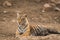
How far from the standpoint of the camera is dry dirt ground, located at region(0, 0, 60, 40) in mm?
7359

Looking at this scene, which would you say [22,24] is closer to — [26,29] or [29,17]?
[26,29]

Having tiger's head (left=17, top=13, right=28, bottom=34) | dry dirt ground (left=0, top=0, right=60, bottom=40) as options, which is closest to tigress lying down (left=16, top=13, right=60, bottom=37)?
tiger's head (left=17, top=13, right=28, bottom=34)

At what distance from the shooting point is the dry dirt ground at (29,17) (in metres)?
7.36

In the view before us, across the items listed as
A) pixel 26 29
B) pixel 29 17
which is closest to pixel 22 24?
pixel 26 29

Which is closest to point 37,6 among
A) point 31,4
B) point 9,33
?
point 31,4

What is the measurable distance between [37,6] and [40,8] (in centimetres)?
32

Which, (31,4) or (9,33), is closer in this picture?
(9,33)

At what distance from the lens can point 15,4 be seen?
34.6ft

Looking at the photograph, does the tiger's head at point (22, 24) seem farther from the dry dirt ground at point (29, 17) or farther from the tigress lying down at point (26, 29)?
the dry dirt ground at point (29, 17)

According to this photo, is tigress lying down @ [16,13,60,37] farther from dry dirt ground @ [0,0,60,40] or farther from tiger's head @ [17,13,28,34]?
dry dirt ground @ [0,0,60,40]

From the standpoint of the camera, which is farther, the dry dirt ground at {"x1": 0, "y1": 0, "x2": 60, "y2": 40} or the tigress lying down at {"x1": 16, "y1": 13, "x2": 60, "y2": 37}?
the dry dirt ground at {"x1": 0, "y1": 0, "x2": 60, "y2": 40}

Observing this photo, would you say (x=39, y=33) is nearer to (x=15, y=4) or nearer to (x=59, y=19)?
(x=59, y=19)

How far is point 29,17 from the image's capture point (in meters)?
9.16

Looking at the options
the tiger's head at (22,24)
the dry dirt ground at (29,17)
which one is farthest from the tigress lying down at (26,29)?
the dry dirt ground at (29,17)
